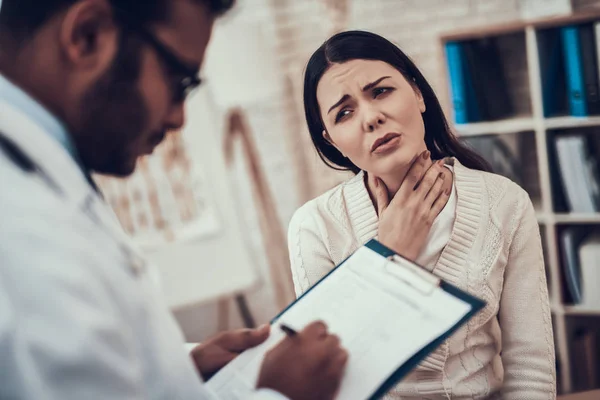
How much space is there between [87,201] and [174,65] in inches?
7.0

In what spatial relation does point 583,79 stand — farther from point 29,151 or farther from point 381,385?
point 29,151

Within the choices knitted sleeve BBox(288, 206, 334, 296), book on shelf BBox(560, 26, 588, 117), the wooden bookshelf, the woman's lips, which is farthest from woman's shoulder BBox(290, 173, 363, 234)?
book on shelf BBox(560, 26, 588, 117)

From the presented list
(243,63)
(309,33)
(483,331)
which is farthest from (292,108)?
(483,331)

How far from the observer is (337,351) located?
0.74 meters

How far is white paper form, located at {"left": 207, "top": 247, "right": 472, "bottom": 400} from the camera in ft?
2.34

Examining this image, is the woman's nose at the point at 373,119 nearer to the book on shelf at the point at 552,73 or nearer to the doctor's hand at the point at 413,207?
the doctor's hand at the point at 413,207

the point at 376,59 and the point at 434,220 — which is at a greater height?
the point at 376,59

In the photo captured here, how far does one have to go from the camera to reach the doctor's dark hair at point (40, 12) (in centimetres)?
60

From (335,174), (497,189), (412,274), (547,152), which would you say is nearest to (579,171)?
(547,152)

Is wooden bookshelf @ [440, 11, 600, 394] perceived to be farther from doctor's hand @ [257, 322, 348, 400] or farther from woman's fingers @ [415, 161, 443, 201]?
doctor's hand @ [257, 322, 348, 400]

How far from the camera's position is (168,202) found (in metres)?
2.24

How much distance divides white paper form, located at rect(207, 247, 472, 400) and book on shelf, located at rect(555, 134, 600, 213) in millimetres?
1313

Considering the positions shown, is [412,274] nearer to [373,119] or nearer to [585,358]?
[373,119]

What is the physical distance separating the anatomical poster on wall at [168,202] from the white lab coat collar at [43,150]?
1659 mm
